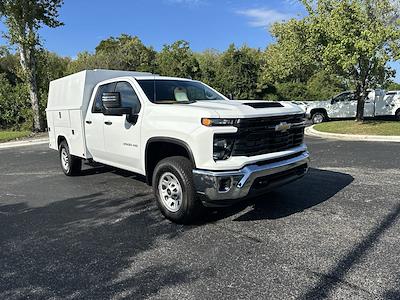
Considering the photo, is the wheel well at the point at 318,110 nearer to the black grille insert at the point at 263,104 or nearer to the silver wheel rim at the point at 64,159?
the silver wheel rim at the point at 64,159

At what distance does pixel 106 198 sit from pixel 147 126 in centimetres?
183

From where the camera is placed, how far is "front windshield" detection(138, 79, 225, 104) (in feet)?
18.1

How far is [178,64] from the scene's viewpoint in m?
31.4

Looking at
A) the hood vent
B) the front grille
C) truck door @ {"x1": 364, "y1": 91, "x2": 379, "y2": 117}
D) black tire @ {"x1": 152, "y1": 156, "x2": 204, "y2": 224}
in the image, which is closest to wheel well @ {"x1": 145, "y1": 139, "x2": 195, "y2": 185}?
black tire @ {"x1": 152, "y1": 156, "x2": 204, "y2": 224}

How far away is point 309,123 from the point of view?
20.9 m

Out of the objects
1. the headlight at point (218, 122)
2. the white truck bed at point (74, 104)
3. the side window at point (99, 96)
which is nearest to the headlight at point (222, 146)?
the headlight at point (218, 122)

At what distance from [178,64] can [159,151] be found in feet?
89.3

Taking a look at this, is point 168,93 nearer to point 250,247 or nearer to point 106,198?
point 106,198

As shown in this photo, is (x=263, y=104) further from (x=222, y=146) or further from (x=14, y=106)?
(x=14, y=106)

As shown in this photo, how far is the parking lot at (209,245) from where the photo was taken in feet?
10.7

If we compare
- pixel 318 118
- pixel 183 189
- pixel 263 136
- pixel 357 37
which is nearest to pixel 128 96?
pixel 183 189

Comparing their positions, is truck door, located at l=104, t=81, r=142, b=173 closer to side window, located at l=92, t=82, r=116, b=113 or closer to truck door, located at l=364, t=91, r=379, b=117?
side window, located at l=92, t=82, r=116, b=113

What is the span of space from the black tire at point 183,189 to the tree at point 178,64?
87.8 ft

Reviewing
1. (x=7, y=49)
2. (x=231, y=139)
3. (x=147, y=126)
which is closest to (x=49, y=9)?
(x=7, y=49)
